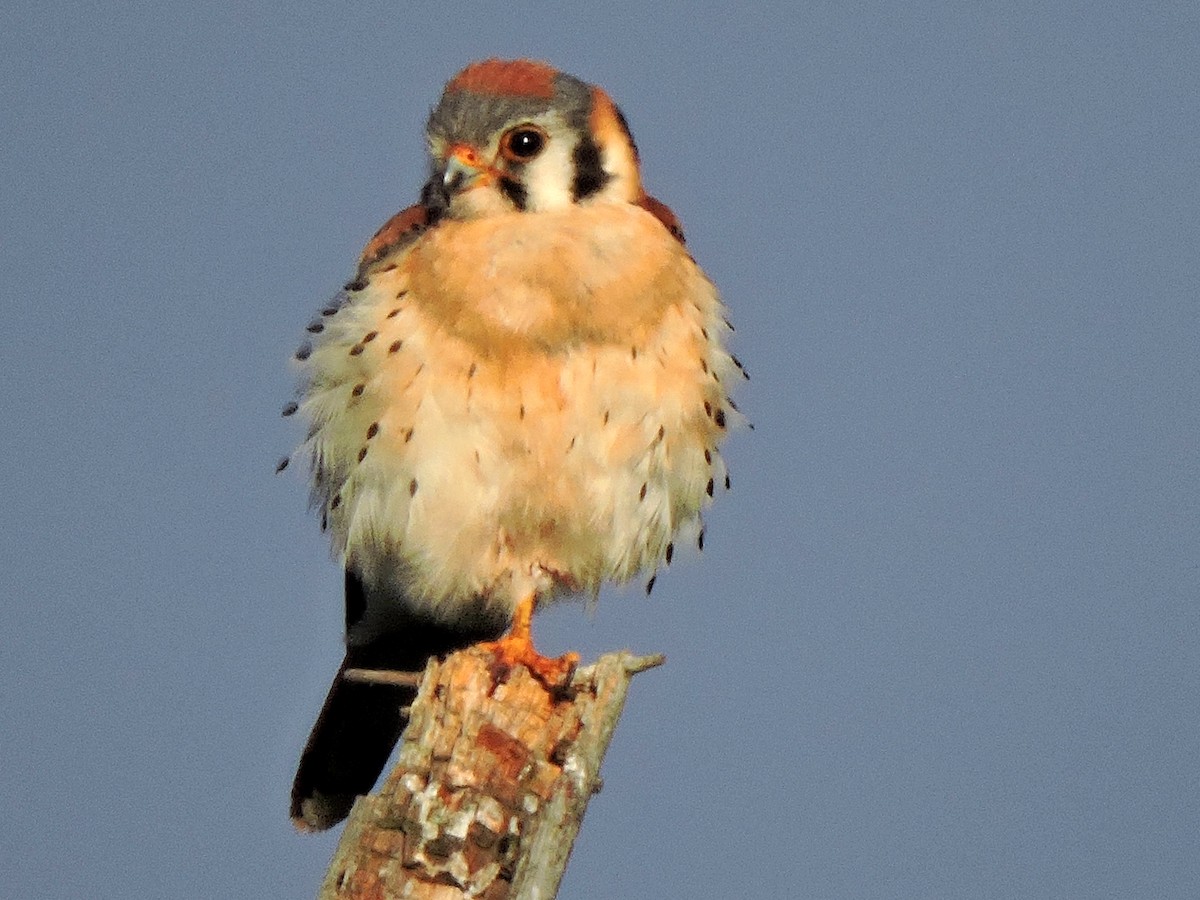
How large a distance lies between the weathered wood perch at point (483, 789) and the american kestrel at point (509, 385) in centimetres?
59

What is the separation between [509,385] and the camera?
3.82m

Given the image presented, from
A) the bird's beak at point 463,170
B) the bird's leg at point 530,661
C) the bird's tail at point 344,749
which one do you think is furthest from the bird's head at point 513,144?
the bird's tail at point 344,749

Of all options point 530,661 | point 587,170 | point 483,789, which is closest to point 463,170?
point 587,170

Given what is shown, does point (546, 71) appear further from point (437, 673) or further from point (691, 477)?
point (437, 673)

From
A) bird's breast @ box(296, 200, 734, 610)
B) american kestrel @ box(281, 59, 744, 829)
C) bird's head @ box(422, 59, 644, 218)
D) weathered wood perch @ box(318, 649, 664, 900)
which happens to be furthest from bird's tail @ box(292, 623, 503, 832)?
bird's head @ box(422, 59, 644, 218)

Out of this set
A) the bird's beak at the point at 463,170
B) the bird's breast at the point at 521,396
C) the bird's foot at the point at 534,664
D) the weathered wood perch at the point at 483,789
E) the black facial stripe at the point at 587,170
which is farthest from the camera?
the black facial stripe at the point at 587,170

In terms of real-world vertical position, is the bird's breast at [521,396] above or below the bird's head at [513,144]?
below

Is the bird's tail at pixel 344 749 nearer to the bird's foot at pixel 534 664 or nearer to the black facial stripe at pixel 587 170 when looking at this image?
the bird's foot at pixel 534 664

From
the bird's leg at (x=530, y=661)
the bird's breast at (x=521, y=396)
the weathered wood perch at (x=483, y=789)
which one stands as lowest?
the weathered wood perch at (x=483, y=789)

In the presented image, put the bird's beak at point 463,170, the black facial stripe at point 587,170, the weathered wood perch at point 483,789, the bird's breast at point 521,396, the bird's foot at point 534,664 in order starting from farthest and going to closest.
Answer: the black facial stripe at point 587,170 → the bird's beak at point 463,170 → the bird's breast at point 521,396 → the bird's foot at point 534,664 → the weathered wood perch at point 483,789

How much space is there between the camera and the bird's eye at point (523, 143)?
13.1ft

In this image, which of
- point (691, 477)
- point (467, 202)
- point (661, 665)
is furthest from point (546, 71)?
point (661, 665)

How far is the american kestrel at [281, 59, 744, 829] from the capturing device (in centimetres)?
383

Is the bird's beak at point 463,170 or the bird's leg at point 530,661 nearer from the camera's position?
the bird's leg at point 530,661
